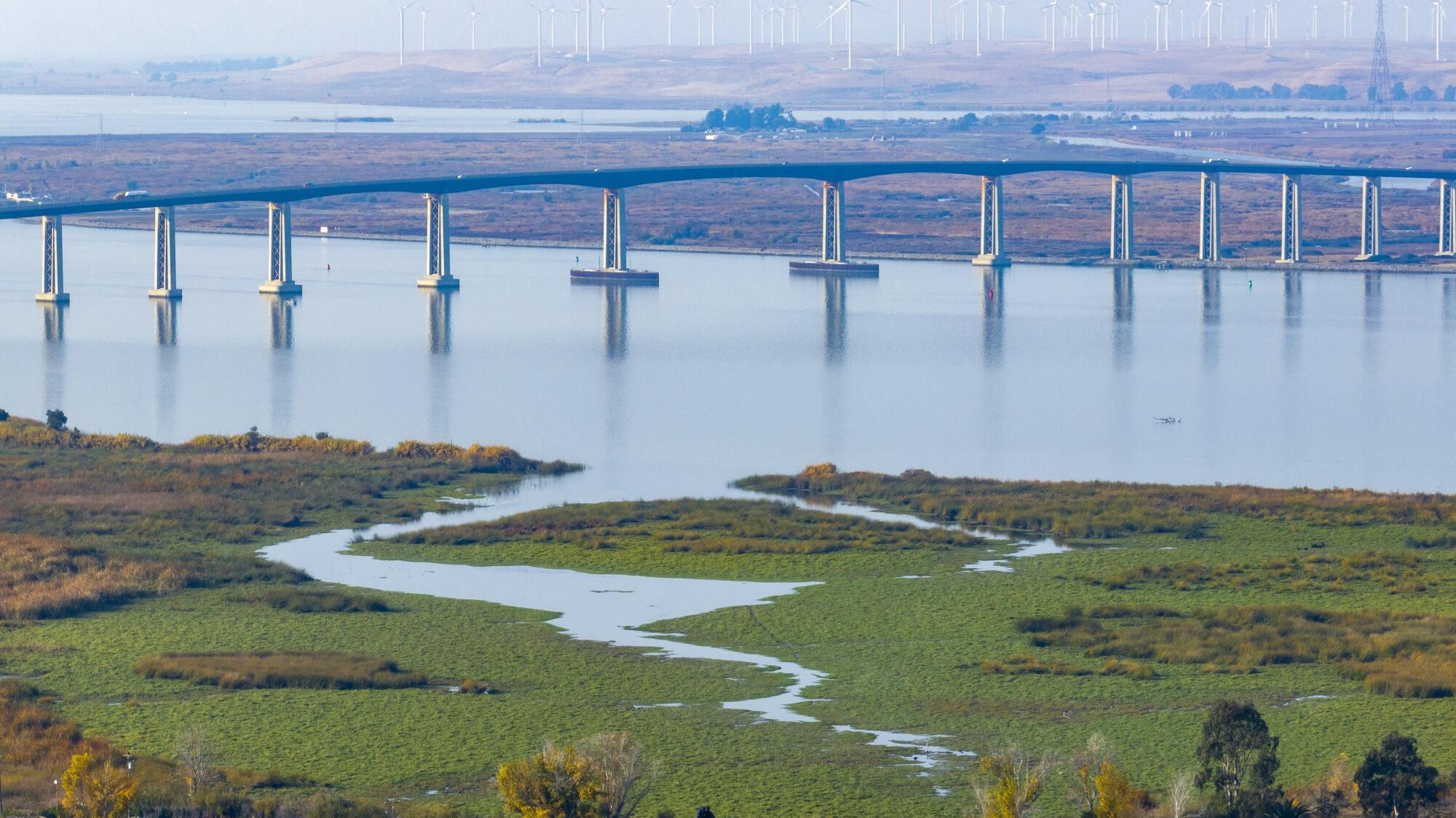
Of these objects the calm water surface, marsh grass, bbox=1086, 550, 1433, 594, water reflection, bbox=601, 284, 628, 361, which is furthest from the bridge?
marsh grass, bbox=1086, 550, 1433, 594

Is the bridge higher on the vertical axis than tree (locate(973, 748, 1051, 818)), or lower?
higher

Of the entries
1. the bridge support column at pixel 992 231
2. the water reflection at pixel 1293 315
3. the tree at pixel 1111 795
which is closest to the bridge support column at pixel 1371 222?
the water reflection at pixel 1293 315

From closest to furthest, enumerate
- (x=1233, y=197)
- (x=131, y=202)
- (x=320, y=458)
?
(x=320, y=458)
(x=131, y=202)
(x=1233, y=197)

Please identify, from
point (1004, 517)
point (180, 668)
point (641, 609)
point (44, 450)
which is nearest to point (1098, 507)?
point (1004, 517)

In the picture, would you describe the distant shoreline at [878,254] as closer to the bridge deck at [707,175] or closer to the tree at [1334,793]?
the bridge deck at [707,175]

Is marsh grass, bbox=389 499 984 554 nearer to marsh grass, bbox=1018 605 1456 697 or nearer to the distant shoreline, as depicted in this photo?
marsh grass, bbox=1018 605 1456 697

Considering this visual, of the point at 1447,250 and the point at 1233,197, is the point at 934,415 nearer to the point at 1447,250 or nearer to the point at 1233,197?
the point at 1447,250
